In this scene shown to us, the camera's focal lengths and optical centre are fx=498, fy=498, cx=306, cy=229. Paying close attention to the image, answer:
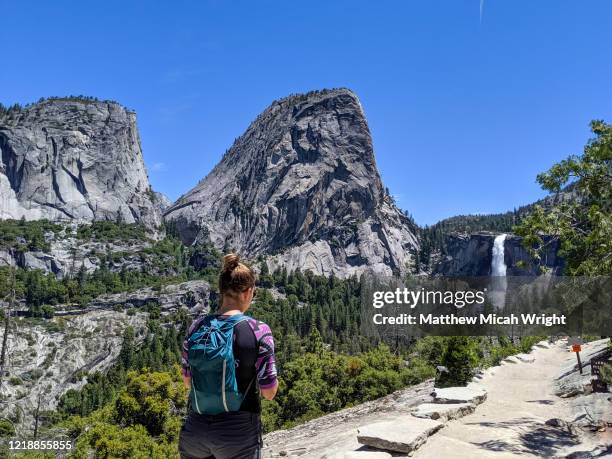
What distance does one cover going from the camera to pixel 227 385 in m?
3.58

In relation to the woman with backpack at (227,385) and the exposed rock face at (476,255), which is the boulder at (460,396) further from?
the exposed rock face at (476,255)

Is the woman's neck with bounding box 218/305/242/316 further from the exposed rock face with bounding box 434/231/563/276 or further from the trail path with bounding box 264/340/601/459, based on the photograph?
the exposed rock face with bounding box 434/231/563/276

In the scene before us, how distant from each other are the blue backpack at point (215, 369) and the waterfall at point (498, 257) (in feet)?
550

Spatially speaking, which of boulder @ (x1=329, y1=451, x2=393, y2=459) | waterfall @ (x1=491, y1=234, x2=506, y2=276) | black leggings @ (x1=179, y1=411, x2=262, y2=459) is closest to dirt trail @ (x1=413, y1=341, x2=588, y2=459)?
boulder @ (x1=329, y1=451, x2=393, y2=459)

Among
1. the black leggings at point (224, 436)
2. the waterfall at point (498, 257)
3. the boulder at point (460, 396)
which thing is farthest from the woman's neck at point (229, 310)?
the waterfall at point (498, 257)

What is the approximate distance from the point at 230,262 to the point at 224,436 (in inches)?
50.8

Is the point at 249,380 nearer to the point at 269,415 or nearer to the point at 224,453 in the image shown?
the point at 224,453

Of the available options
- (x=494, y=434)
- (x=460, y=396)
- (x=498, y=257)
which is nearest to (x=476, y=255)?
(x=498, y=257)

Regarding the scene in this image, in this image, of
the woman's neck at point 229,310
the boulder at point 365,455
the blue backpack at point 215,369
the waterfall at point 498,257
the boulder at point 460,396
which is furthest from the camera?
the waterfall at point 498,257

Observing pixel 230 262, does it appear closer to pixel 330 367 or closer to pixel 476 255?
pixel 330 367

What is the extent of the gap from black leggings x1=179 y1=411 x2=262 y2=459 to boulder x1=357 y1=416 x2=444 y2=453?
6.08m

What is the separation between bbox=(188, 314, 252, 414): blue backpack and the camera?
3.58 m

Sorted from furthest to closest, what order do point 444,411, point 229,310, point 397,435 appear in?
point 444,411
point 397,435
point 229,310

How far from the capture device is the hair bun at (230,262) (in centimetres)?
393
